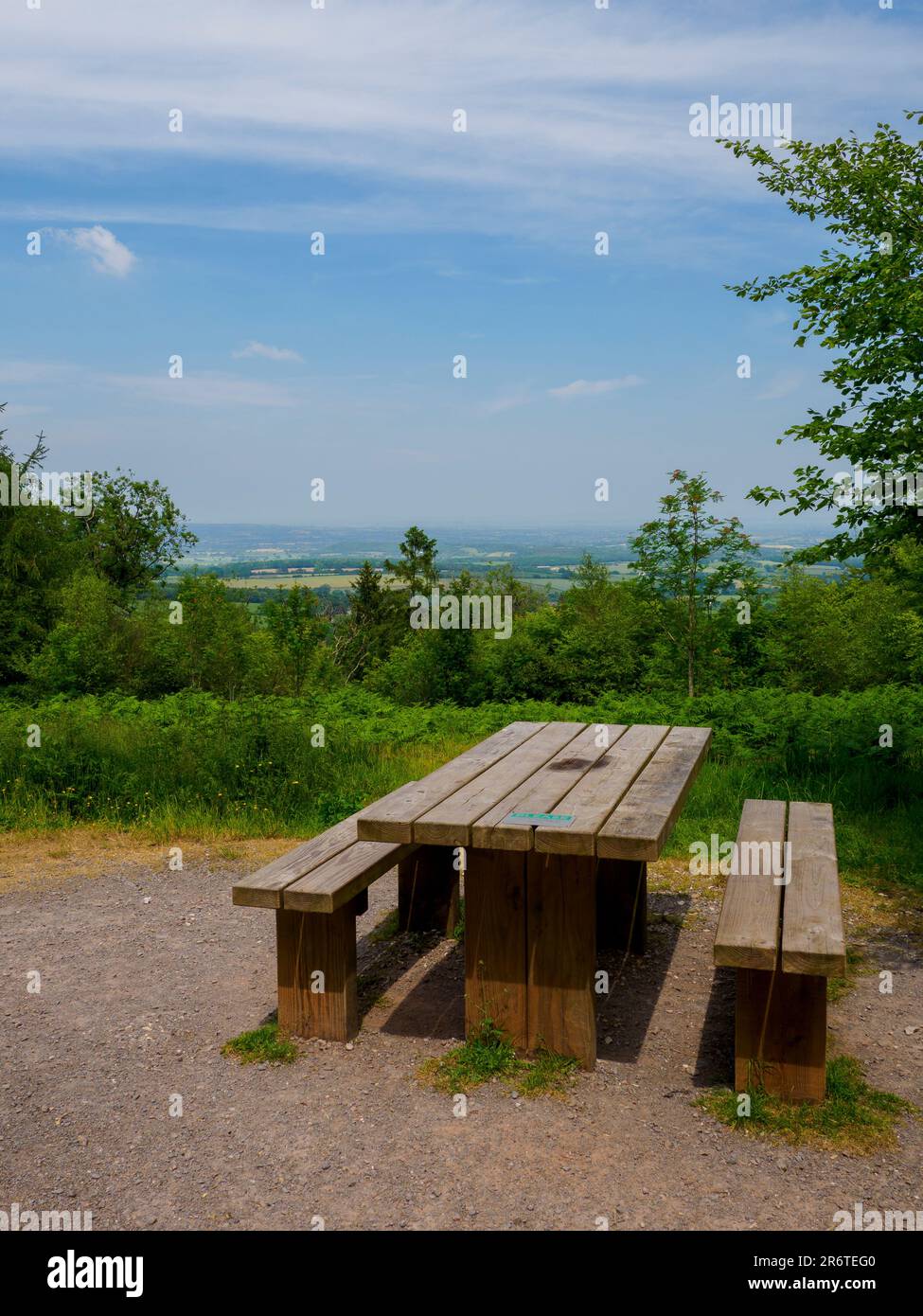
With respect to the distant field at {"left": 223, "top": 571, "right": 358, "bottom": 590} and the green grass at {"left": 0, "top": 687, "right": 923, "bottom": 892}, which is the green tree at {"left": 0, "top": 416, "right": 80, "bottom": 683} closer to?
the distant field at {"left": 223, "top": 571, "right": 358, "bottom": 590}

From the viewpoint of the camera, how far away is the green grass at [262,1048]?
365cm

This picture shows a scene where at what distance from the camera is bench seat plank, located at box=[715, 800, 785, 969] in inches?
122

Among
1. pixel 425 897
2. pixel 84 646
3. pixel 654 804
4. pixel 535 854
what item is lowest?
pixel 425 897

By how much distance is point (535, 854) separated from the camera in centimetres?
355

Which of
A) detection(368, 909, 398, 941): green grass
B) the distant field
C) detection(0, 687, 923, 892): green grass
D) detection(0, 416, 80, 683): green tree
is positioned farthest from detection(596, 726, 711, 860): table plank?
detection(0, 416, 80, 683): green tree

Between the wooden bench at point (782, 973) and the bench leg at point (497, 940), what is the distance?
73cm

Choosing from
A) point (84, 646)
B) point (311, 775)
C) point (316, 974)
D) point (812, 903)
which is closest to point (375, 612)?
point (84, 646)

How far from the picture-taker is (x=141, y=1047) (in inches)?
149

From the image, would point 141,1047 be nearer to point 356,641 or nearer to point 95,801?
point 95,801

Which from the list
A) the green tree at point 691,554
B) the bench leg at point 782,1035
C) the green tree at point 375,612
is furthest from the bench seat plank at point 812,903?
the green tree at point 375,612

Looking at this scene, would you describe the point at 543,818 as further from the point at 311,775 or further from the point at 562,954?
the point at 311,775

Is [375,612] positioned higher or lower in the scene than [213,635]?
higher

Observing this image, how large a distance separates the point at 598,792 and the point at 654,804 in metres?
0.26

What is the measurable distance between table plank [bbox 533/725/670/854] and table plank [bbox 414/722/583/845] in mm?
241
